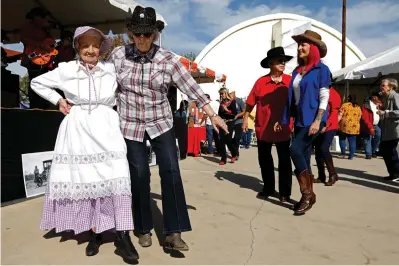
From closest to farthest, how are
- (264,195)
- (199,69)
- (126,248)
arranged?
(126,248) < (264,195) < (199,69)

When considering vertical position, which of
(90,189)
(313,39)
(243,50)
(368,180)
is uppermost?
(243,50)

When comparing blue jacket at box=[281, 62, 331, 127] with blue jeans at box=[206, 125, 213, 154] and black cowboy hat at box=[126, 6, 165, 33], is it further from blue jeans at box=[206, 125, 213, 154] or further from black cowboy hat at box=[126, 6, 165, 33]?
blue jeans at box=[206, 125, 213, 154]

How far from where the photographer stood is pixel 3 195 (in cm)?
404

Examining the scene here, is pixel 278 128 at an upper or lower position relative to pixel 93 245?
upper

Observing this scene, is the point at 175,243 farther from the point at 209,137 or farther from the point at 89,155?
the point at 209,137

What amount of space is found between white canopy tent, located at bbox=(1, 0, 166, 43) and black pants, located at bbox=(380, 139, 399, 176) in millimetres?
4194

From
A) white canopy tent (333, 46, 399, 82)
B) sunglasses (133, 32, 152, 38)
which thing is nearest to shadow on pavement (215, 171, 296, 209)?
sunglasses (133, 32, 152, 38)

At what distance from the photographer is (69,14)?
748cm

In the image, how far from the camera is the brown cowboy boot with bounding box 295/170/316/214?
393cm

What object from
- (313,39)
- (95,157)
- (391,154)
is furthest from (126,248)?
(391,154)

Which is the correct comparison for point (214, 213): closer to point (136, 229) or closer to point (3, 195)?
point (136, 229)

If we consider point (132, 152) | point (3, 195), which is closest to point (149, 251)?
point (132, 152)

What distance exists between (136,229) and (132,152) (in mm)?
630

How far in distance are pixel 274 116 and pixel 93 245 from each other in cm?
262
